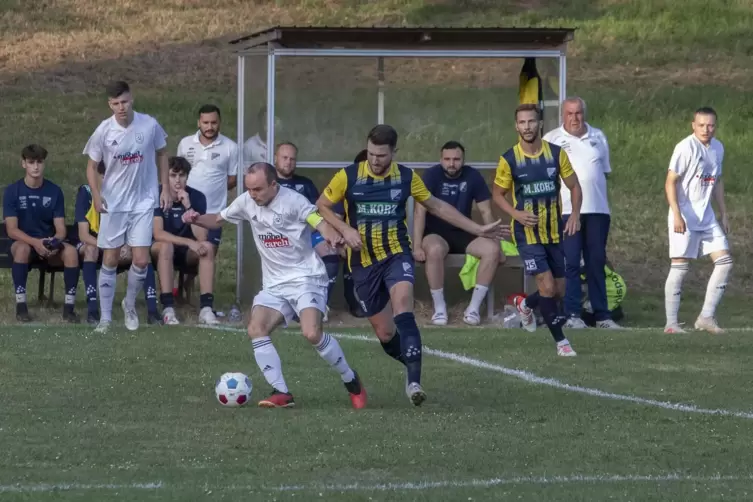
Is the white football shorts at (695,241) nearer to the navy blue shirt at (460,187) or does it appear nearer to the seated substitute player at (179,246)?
the navy blue shirt at (460,187)

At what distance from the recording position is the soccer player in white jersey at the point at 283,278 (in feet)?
28.8

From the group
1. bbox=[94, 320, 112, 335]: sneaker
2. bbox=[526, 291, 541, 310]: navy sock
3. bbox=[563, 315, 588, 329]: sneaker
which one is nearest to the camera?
bbox=[526, 291, 541, 310]: navy sock

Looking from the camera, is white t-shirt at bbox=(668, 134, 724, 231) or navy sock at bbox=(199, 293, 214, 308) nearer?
white t-shirt at bbox=(668, 134, 724, 231)

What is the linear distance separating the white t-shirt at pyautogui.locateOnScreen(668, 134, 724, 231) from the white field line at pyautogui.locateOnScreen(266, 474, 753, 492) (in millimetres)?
6346

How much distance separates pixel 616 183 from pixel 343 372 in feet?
48.0

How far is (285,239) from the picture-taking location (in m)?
8.90

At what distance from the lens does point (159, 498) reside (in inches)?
246

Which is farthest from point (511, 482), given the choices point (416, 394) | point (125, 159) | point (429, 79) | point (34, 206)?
point (429, 79)

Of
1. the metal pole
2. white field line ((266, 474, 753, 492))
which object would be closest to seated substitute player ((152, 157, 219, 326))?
the metal pole

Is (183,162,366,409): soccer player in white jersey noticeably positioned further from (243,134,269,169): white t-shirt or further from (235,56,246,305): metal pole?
(243,134,269,169): white t-shirt

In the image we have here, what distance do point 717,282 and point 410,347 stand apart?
519 centimetres

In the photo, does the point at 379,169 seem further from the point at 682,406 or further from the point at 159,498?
the point at 159,498

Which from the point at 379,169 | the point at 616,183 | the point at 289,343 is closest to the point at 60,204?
the point at 289,343

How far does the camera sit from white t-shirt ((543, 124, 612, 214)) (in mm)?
13695
